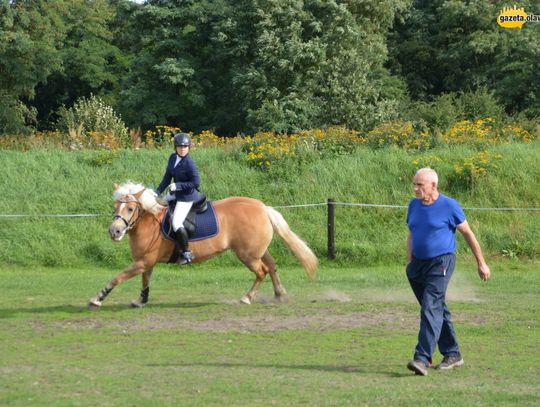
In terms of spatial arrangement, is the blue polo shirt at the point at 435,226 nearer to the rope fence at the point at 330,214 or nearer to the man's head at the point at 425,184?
the man's head at the point at 425,184

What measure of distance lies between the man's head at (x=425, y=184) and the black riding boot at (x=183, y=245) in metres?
5.55

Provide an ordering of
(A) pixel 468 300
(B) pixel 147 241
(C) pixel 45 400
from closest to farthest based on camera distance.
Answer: (C) pixel 45 400 → (B) pixel 147 241 → (A) pixel 468 300

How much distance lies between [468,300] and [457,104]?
18.7m

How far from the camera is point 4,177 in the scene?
25.0 metres

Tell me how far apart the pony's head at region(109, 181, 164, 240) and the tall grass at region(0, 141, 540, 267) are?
7.57 meters

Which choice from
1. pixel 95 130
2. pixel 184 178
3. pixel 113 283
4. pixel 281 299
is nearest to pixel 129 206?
pixel 184 178

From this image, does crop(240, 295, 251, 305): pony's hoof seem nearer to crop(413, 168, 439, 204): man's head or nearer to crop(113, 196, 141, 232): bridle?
crop(113, 196, 141, 232): bridle

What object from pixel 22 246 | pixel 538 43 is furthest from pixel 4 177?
pixel 538 43

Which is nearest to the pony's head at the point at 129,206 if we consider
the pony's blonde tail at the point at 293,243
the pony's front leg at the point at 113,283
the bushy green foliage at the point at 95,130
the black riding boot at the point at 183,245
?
the black riding boot at the point at 183,245

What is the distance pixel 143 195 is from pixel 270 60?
31.4 m

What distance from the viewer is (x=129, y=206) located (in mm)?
13711

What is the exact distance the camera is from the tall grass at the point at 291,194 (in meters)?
21.7

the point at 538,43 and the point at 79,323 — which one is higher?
the point at 538,43

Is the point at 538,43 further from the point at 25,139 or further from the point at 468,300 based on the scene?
the point at 468,300
